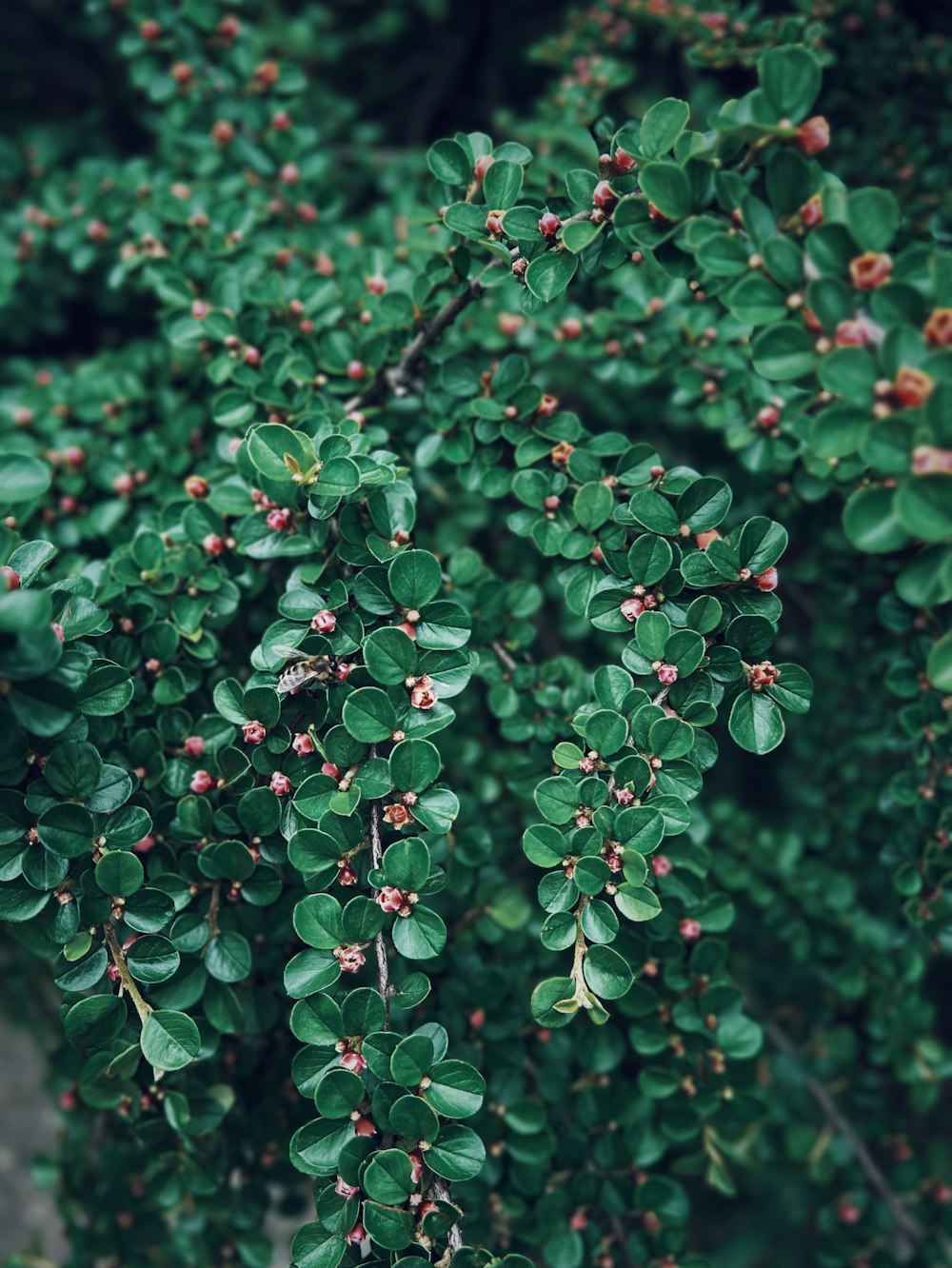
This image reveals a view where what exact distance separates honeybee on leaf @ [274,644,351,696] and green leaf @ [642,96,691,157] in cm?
64

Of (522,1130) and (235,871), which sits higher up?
(235,871)

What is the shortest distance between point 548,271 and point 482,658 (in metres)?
0.56

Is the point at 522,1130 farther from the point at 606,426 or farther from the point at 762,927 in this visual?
the point at 606,426

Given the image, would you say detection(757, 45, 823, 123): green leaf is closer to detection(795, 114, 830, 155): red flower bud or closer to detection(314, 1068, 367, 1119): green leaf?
detection(795, 114, 830, 155): red flower bud

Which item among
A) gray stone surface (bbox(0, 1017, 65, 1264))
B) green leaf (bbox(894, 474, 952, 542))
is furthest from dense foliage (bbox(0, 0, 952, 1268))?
gray stone surface (bbox(0, 1017, 65, 1264))

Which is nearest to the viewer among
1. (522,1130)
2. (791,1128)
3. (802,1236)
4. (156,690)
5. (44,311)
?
(156,690)

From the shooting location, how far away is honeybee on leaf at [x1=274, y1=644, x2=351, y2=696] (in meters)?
1.08

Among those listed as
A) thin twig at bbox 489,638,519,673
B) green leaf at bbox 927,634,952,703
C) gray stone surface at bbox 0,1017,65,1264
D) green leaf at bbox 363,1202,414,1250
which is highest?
green leaf at bbox 927,634,952,703

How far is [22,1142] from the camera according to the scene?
2586 millimetres

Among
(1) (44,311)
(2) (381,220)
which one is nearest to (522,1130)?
(2) (381,220)

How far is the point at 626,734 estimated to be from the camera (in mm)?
1089

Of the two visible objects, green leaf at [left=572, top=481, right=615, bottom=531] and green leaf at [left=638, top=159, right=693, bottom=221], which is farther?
green leaf at [left=572, top=481, right=615, bottom=531]

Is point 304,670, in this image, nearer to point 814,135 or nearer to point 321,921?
point 321,921

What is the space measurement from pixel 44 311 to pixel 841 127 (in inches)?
71.6
